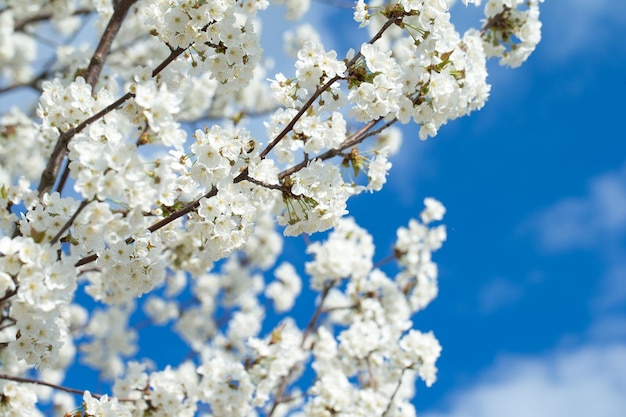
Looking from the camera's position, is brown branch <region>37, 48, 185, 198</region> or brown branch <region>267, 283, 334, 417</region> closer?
brown branch <region>37, 48, 185, 198</region>

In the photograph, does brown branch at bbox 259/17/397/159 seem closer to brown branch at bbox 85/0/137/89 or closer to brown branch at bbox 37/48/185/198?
brown branch at bbox 37/48/185/198

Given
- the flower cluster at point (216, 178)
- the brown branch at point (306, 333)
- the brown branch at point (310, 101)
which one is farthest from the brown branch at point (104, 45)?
the brown branch at point (306, 333)

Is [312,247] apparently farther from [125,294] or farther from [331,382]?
[125,294]

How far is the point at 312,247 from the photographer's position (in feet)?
23.9

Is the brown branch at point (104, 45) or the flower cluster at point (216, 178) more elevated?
the brown branch at point (104, 45)

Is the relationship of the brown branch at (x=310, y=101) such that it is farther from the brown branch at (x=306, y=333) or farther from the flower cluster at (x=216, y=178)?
the brown branch at (x=306, y=333)

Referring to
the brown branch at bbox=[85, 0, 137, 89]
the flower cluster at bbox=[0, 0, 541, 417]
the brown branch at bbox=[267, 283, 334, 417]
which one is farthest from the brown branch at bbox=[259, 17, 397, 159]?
the brown branch at bbox=[267, 283, 334, 417]

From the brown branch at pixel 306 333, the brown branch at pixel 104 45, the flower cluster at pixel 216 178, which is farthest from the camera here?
the brown branch at pixel 306 333

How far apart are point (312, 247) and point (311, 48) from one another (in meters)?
4.15

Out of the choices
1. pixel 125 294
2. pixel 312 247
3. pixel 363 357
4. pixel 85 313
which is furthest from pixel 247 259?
pixel 125 294

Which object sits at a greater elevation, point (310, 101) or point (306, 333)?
point (306, 333)

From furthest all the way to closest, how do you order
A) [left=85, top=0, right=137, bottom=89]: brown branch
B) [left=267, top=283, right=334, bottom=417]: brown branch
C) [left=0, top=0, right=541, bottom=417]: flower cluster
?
[left=267, top=283, right=334, bottom=417]: brown branch → [left=85, top=0, right=137, bottom=89]: brown branch → [left=0, top=0, right=541, bottom=417]: flower cluster

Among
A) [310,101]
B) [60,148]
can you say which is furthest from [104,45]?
[310,101]

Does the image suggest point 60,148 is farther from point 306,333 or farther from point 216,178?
point 306,333
